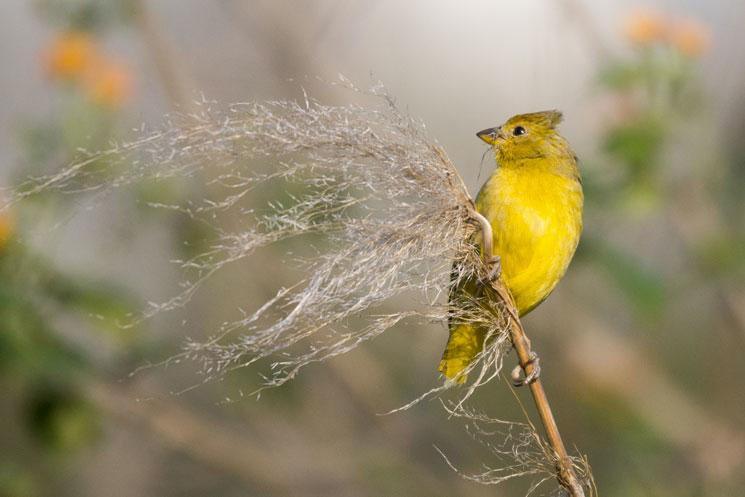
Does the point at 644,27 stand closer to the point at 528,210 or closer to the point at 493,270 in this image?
the point at 528,210

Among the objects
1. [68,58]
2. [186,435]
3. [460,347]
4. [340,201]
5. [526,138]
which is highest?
[68,58]

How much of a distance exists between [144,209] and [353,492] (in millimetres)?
2253

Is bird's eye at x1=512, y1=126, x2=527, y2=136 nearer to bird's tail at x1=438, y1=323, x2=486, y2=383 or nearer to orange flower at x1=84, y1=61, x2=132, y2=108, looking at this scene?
bird's tail at x1=438, y1=323, x2=486, y2=383

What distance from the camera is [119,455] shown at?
5.79 m

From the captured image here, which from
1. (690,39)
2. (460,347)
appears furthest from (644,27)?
(460,347)

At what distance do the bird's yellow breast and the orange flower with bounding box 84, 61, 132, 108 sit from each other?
1.67m

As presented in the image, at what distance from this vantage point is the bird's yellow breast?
2633 millimetres

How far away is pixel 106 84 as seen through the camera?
150 inches

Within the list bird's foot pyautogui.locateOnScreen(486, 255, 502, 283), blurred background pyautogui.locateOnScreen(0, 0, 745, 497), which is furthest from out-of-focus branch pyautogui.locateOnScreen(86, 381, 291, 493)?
bird's foot pyautogui.locateOnScreen(486, 255, 502, 283)

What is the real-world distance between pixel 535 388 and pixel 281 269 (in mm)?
3478

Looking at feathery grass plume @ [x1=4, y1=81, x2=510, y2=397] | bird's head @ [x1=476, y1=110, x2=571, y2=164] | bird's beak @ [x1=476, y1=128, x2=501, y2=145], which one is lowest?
bird's head @ [x1=476, y1=110, x2=571, y2=164]

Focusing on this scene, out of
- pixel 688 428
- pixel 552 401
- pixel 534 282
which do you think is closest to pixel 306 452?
pixel 552 401

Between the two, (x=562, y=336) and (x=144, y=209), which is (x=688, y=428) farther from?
(x=144, y=209)

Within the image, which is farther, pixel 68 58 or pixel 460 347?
pixel 68 58
